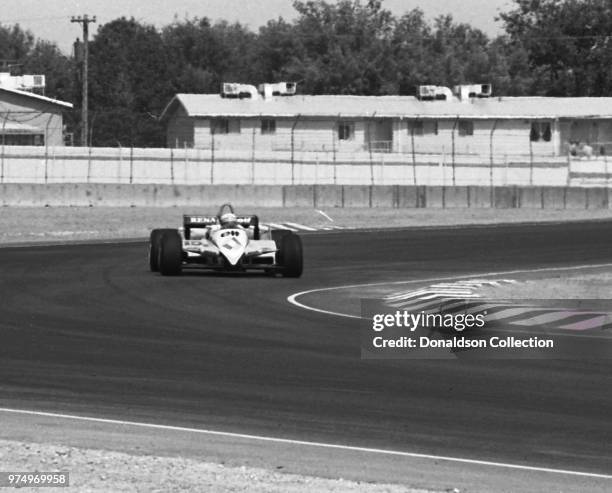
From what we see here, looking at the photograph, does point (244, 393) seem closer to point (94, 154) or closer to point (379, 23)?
point (94, 154)

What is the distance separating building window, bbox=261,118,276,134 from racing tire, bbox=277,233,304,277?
143 feet

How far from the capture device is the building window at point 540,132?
230 feet

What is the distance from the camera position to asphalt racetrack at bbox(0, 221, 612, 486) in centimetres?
1020

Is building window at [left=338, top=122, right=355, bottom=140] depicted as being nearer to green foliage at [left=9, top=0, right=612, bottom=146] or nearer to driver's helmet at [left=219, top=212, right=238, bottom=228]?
green foliage at [left=9, top=0, right=612, bottom=146]

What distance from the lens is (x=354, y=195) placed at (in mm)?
45156

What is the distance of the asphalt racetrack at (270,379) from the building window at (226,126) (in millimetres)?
44950

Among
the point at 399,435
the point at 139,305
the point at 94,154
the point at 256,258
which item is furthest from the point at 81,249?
the point at 399,435

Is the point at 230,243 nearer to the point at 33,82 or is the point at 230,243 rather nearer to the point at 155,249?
the point at 155,249

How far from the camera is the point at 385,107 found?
227 ft

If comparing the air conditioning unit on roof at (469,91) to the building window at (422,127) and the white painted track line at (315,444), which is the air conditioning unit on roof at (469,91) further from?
the white painted track line at (315,444)

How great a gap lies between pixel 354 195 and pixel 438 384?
33077 millimetres

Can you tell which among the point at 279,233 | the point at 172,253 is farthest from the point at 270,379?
the point at 279,233

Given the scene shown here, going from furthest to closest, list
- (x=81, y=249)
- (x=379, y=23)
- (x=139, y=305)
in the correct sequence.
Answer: (x=379, y=23) → (x=81, y=249) → (x=139, y=305)

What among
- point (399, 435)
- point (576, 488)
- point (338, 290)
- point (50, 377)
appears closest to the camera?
point (576, 488)
